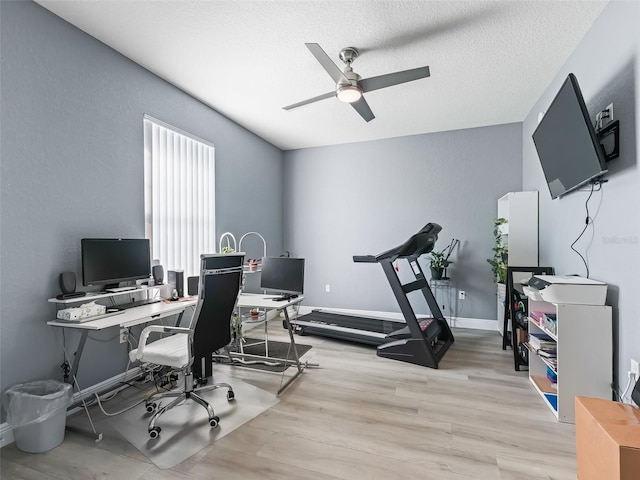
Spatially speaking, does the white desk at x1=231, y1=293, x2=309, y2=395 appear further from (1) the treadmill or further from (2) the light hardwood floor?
(1) the treadmill

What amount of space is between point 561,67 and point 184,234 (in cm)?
412

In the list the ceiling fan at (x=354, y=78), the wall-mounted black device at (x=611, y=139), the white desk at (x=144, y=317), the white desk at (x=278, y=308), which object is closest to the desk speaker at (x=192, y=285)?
the white desk at (x=144, y=317)

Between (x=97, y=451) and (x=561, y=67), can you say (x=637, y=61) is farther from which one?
(x=97, y=451)

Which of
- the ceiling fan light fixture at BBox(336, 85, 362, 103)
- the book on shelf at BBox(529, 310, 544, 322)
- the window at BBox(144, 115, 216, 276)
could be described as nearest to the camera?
the ceiling fan light fixture at BBox(336, 85, 362, 103)

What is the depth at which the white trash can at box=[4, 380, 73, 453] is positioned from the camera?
5.95ft

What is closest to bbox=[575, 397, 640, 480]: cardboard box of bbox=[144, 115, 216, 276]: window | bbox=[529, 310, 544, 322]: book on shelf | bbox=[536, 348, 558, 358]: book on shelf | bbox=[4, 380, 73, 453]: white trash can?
bbox=[536, 348, 558, 358]: book on shelf

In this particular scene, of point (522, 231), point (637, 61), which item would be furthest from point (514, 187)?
point (637, 61)

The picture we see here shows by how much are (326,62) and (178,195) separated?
6.89ft

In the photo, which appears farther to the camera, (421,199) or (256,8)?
(421,199)

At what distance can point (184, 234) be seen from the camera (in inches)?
134

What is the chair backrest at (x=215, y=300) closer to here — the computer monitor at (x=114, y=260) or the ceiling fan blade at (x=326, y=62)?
the computer monitor at (x=114, y=260)

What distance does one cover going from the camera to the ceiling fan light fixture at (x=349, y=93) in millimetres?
2429

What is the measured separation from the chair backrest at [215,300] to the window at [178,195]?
49.7 inches

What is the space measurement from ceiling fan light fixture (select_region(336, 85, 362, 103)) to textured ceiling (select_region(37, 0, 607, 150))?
407 millimetres
